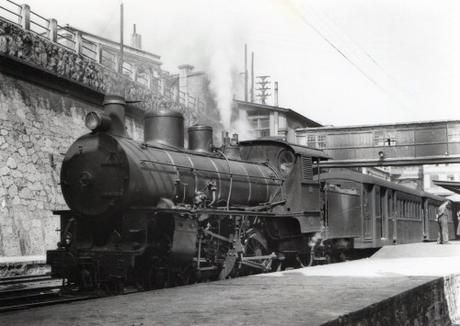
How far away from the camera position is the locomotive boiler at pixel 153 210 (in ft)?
26.1

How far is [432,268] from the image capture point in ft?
30.2

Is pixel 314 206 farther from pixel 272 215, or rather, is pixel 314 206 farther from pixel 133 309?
pixel 133 309

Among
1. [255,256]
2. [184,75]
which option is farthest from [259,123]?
[255,256]

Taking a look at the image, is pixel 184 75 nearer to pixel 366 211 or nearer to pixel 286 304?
pixel 366 211

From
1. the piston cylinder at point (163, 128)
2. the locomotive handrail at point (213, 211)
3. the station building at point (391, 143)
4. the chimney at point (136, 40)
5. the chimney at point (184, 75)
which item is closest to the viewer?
the locomotive handrail at point (213, 211)

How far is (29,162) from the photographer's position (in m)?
14.3

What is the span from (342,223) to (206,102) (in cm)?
1661

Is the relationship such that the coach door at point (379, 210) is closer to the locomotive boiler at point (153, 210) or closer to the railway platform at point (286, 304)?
the locomotive boiler at point (153, 210)

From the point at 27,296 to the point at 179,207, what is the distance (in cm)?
248

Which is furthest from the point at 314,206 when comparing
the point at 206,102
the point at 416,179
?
the point at 416,179

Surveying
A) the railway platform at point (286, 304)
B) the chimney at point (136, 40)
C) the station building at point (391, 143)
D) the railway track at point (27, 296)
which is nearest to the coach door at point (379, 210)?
the railway platform at point (286, 304)

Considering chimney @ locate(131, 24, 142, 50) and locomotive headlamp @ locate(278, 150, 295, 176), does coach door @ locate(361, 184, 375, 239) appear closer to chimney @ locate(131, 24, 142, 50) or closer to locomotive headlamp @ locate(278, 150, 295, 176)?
locomotive headlamp @ locate(278, 150, 295, 176)

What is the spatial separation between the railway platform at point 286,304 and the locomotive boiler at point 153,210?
148cm

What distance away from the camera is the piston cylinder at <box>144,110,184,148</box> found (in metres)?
9.48
